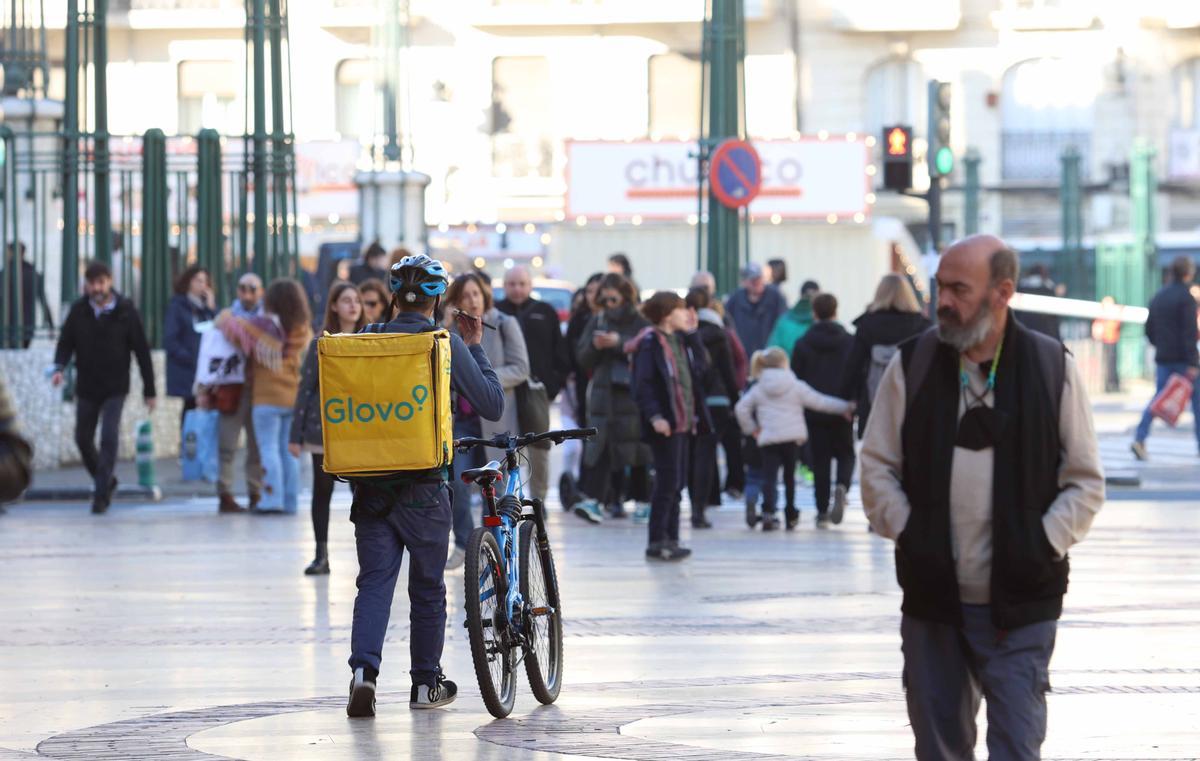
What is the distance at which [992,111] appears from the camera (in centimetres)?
5125

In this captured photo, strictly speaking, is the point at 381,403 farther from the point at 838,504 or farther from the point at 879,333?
the point at 838,504

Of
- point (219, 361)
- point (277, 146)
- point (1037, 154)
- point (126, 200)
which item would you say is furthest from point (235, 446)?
point (1037, 154)

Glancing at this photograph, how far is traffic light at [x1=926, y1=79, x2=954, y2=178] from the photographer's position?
19.7 m

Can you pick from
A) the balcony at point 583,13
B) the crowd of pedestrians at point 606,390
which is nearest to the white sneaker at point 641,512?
the crowd of pedestrians at point 606,390

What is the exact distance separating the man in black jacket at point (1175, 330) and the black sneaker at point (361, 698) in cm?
1416

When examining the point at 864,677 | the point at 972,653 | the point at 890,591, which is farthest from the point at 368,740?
the point at 890,591

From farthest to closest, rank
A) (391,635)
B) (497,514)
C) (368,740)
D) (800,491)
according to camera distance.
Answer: (800,491), (391,635), (497,514), (368,740)

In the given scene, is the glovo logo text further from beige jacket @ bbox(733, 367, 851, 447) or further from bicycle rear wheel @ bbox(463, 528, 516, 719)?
beige jacket @ bbox(733, 367, 851, 447)

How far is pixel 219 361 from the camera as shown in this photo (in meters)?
16.8

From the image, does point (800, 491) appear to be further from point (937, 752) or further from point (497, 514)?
point (937, 752)

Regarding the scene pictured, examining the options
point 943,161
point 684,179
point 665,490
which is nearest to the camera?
point 665,490

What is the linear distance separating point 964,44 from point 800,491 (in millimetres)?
34570

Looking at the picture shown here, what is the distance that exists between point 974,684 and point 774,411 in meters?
9.62

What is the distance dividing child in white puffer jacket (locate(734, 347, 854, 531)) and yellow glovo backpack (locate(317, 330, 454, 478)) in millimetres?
7113
